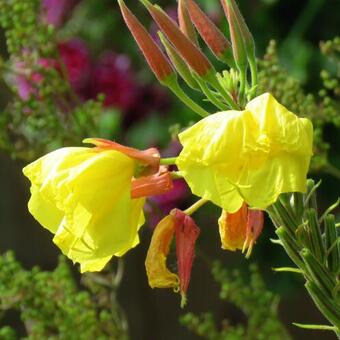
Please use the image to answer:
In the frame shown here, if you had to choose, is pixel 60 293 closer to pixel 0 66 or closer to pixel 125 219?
pixel 0 66

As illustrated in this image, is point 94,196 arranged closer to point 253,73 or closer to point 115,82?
point 253,73

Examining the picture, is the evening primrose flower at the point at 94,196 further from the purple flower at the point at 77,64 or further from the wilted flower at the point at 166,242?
the purple flower at the point at 77,64

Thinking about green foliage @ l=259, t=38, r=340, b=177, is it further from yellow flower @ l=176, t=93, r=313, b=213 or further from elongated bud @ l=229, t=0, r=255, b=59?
yellow flower @ l=176, t=93, r=313, b=213

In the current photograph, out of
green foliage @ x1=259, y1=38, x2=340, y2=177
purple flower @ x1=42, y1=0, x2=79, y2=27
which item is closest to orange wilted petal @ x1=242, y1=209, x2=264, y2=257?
green foliage @ x1=259, y1=38, x2=340, y2=177

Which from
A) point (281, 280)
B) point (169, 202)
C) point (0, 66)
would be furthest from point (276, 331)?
point (281, 280)

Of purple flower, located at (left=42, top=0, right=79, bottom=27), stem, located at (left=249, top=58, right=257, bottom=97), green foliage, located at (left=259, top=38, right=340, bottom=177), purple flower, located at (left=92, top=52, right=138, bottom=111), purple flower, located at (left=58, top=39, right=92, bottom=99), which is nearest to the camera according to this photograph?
stem, located at (left=249, top=58, right=257, bottom=97)

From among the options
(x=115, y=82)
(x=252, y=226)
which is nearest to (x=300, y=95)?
(x=252, y=226)
